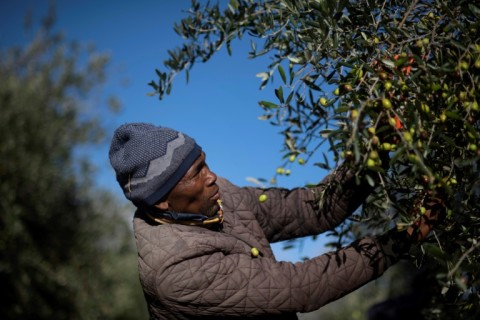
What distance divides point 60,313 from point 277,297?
952 cm

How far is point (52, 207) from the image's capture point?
10.2 m

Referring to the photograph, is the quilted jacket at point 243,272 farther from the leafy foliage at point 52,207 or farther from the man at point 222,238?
the leafy foliage at point 52,207

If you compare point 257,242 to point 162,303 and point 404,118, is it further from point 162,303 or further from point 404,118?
point 404,118

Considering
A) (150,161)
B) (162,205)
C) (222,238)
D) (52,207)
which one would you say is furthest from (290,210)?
(52,207)

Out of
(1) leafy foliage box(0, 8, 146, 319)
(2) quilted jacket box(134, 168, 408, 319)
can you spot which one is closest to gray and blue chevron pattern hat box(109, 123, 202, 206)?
(2) quilted jacket box(134, 168, 408, 319)

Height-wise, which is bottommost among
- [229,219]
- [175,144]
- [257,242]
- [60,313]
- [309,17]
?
[257,242]

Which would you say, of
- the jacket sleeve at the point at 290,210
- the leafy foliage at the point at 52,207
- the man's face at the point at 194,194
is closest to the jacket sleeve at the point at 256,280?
the man's face at the point at 194,194

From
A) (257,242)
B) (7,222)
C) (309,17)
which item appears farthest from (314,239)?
(7,222)

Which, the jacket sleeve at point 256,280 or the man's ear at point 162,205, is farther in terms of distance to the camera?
the man's ear at point 162,205

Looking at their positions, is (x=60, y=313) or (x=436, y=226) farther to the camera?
(x=60, y=313)

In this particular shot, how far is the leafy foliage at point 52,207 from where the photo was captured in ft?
30.6

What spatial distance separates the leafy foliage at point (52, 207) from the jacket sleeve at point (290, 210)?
7984 millimetres

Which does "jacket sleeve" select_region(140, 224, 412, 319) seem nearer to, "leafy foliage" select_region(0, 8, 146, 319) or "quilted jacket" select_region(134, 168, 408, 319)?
"quilted jacket" select_region(134, 168, 408, 319)

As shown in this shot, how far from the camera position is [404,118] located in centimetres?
146
